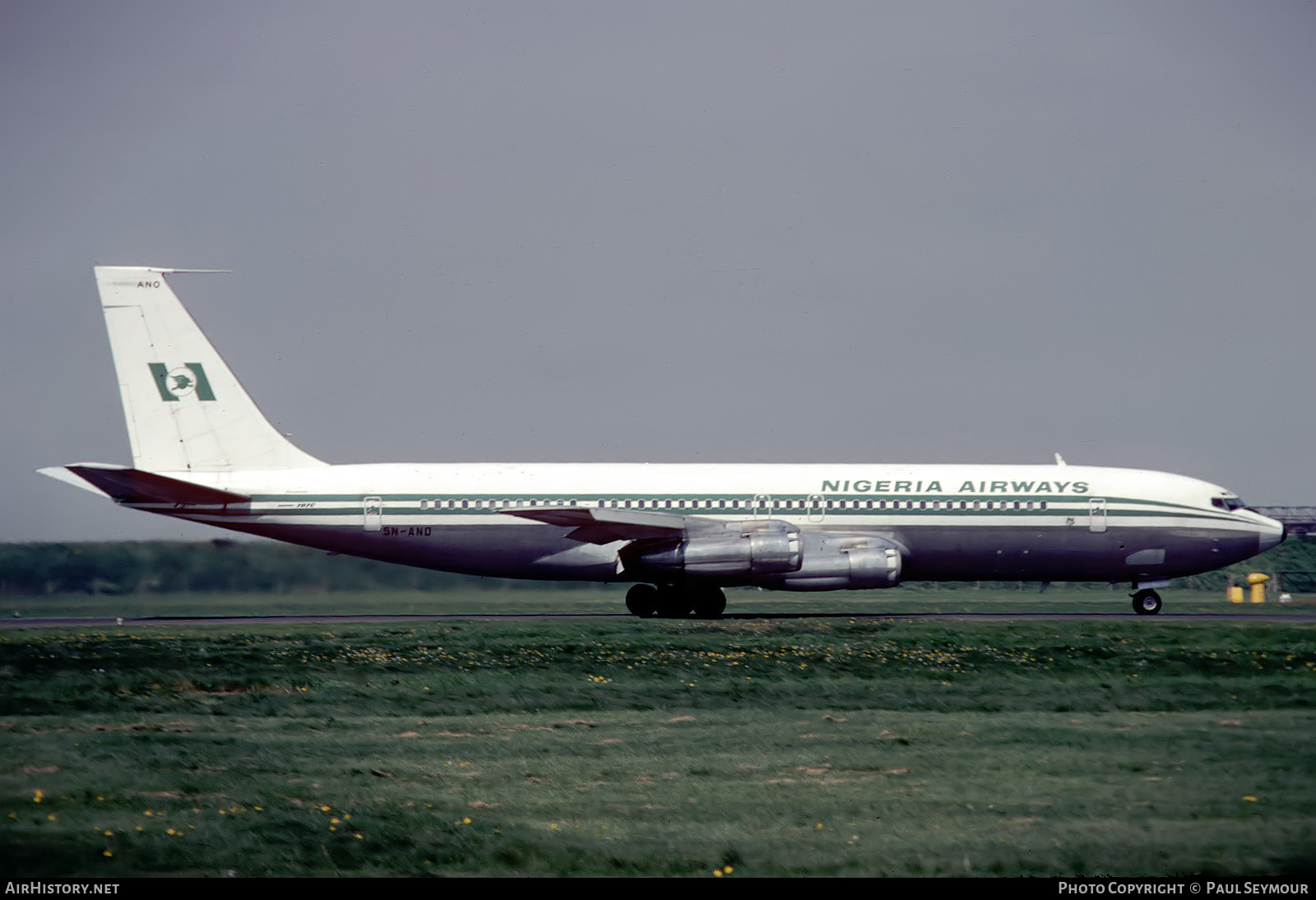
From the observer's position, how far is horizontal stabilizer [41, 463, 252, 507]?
35000 millimetres

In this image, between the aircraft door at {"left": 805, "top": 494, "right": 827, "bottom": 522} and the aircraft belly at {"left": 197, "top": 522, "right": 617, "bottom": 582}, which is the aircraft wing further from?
the aircraft door at {"left": 805, "top": 494, "right": 827, "bottom": 522}

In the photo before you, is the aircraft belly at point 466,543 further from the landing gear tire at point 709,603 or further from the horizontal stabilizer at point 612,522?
the landing gear tire at point 709,603

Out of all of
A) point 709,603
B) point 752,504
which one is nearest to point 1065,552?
point 752,504

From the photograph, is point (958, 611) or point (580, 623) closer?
point (580, 623)

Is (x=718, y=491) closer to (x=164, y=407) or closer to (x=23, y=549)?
(x=164, y=407)

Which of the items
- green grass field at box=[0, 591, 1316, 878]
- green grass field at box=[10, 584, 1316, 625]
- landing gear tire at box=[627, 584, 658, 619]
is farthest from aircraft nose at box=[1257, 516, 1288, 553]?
landing gear tire at box=[627, 584, 658, 619]

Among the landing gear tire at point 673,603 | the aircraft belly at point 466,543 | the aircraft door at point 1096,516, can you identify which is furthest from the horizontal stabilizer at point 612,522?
the aircraft door at point 1096,516

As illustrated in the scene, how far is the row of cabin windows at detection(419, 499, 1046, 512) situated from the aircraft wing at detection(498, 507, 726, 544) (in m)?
0.24

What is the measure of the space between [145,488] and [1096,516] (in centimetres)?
2659

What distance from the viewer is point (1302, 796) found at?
40.6 feet

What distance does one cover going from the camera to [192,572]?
3819cm

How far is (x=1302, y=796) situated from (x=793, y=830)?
4879 mm

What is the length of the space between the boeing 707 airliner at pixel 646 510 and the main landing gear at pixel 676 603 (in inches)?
2.1

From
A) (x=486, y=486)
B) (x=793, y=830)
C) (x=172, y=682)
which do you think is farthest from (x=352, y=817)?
(x=486, y=486)
